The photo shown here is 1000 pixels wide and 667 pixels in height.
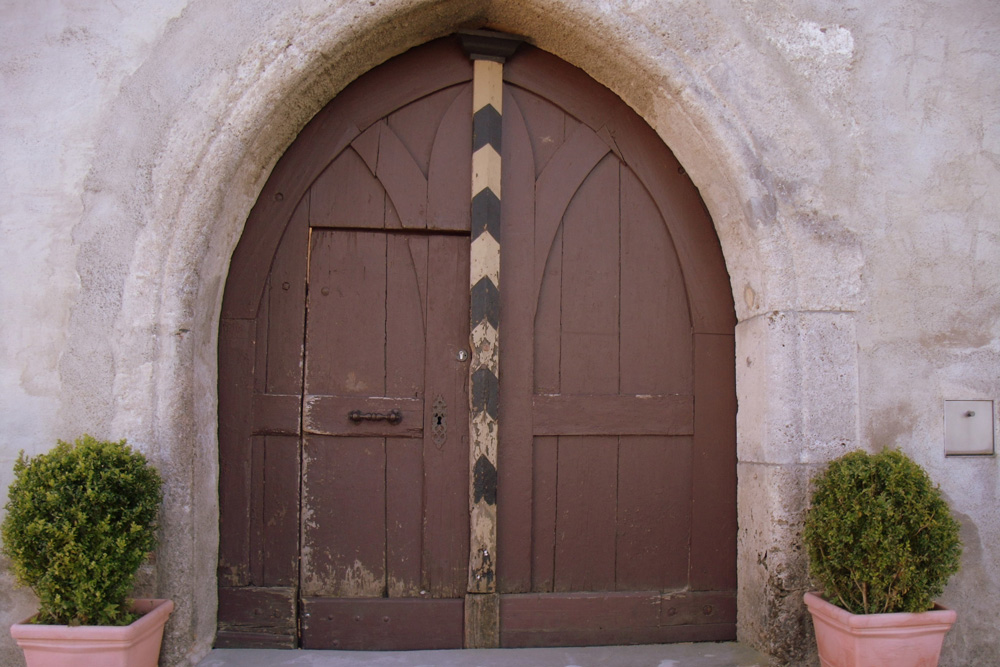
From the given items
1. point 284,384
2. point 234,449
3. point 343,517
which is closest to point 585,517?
point 343,517

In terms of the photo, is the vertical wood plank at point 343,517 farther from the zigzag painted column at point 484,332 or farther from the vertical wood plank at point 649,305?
the vertical wood plank at point 649,305

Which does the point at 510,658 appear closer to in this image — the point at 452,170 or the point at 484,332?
the point at 484,332

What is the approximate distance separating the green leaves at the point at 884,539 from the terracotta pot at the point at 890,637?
0.16ft

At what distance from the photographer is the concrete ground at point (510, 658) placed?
2.77 metres

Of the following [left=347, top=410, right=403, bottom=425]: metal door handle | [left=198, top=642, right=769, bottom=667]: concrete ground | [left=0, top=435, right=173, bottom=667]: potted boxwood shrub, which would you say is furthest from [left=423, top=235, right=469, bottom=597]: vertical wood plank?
[left=0, top=435, right=173, bottom=667]: potted boxwood shrub

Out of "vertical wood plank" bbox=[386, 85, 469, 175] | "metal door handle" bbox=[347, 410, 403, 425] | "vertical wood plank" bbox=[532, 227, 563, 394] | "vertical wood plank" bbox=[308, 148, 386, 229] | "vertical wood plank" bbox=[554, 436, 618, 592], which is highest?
"vertical wood plank" bbox=[386, 85, 469, 175]

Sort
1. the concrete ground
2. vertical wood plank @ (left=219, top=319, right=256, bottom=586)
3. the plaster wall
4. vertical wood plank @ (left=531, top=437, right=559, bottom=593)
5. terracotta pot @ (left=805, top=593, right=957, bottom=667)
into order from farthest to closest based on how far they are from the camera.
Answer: vertical wood plank @ (left=531, top=437, right=559, bottom=593) < vertical wood plank @ (left=219, top=319, right=256, bottom=586) < the concrete ground < the plaster wall < terracotta pot @ (left=805, top=593, right=957, bottom=667)

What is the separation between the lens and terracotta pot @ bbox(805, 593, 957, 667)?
7.87ft

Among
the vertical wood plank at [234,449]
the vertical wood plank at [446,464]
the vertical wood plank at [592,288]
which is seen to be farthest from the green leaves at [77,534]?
the vertical wood plank at [592,288]

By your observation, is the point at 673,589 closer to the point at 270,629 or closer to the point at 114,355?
the point at 270,629

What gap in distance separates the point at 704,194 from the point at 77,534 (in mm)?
2602

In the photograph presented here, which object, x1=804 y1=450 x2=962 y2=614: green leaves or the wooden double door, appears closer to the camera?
x1=804 y1=450 x2=962 y2=614: green leaves

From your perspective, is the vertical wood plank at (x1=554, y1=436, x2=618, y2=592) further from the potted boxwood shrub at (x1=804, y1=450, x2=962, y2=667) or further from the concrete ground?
the potted boxwood shrub at (x1=804, y1=450, x2=962, y2=667)

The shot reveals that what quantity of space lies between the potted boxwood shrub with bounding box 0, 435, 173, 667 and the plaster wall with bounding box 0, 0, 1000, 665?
258mm
